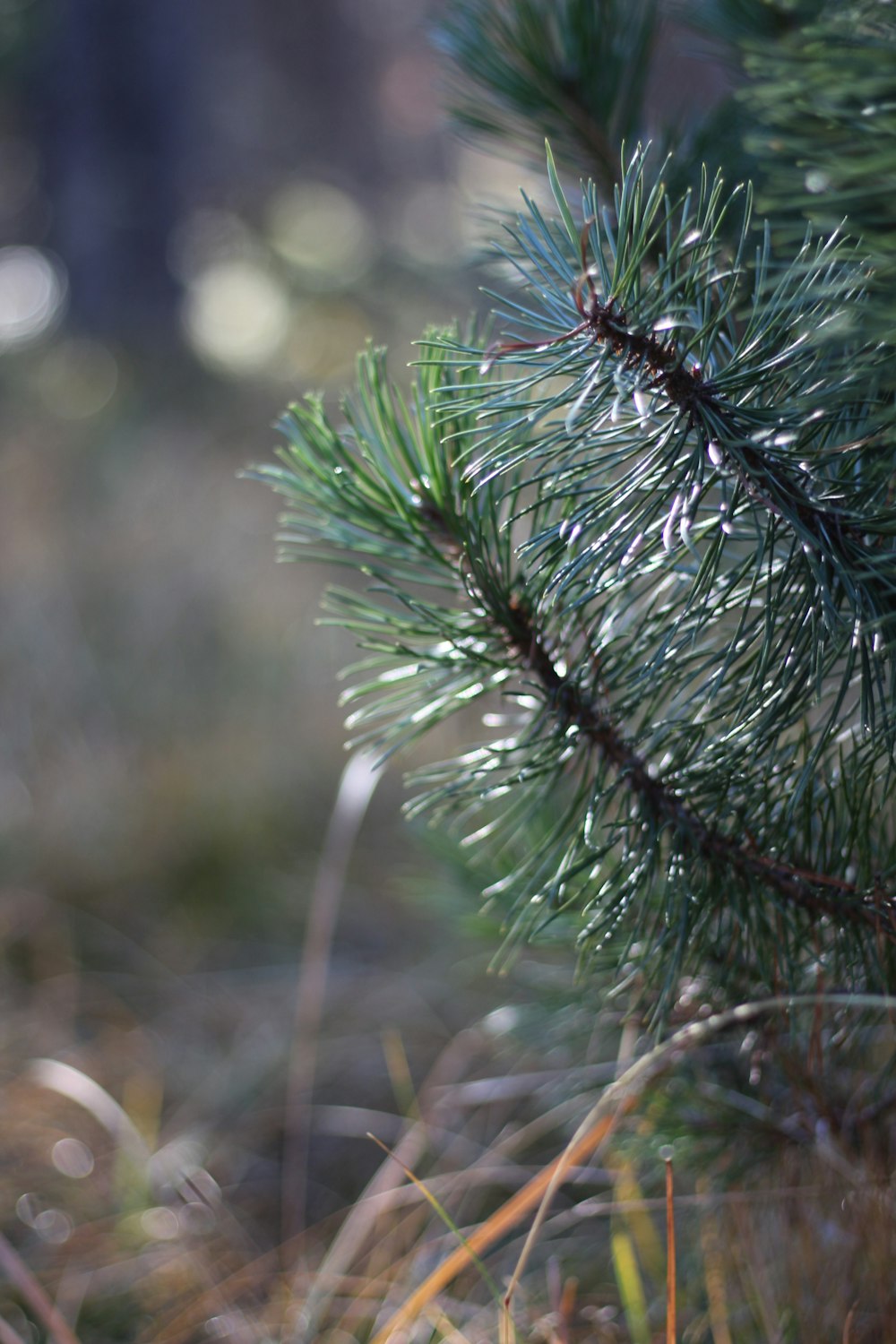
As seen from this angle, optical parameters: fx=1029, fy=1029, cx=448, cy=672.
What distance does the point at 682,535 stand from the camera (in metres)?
0.32

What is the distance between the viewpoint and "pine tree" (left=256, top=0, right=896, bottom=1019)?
34cm

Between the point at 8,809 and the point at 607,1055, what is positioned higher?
the point at 8,809

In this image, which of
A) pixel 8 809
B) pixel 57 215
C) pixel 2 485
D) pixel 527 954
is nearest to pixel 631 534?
pixel 527 954

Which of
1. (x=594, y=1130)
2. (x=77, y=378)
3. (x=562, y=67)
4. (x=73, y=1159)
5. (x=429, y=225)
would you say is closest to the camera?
(x=594, y=1130)

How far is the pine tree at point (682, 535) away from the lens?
337 mm

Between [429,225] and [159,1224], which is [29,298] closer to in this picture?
[429,225]

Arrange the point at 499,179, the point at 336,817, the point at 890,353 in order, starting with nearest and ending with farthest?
the point at 890,353
the point at 336,817
the point at 499,179

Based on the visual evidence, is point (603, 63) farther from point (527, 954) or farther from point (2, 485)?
point (2, 485)

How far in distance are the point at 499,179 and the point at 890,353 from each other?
4.46 m

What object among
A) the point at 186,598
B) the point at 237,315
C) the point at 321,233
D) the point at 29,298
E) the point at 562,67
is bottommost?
the point at 562,67

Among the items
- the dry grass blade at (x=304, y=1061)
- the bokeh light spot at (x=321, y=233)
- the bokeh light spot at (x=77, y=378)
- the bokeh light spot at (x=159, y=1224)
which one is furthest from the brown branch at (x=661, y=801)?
the bokeh light spot at (x=321, y=233)

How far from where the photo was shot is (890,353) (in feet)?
1.14

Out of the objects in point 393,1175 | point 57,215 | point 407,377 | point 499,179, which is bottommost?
point 393,1175

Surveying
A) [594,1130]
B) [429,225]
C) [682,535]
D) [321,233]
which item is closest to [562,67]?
[682,535]
